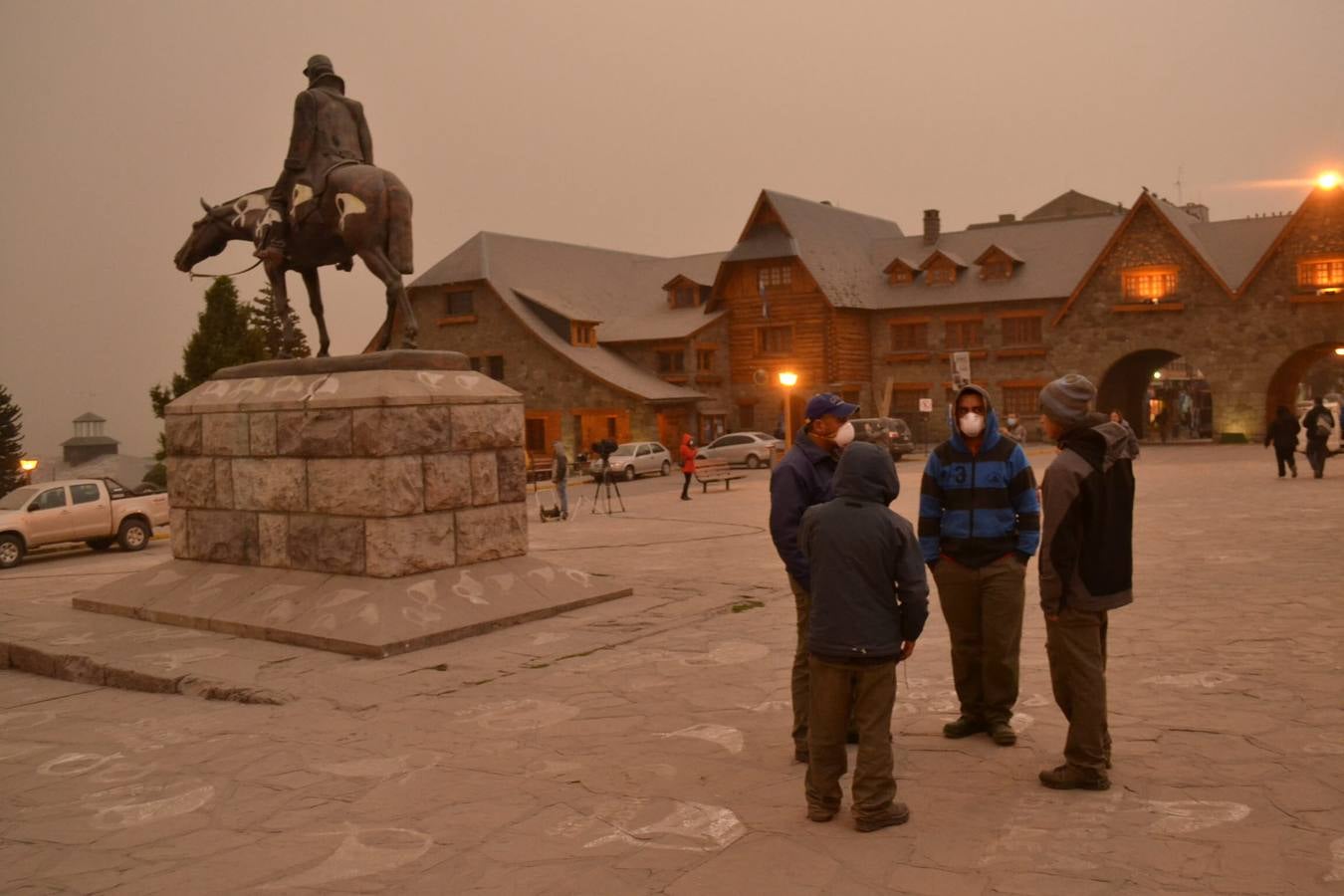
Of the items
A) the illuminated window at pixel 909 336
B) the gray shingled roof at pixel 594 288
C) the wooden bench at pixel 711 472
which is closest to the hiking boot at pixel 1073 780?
the wooden bench at pixel 711 472

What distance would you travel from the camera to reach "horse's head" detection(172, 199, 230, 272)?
39.4 feet

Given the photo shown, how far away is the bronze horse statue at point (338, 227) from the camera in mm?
10719

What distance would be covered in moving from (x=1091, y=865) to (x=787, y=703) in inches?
114

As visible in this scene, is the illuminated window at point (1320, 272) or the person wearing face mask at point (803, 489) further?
the illuminated window at point (1320, 272)

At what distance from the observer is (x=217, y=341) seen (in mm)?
52344

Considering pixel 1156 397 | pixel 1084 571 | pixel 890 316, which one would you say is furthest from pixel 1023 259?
pixel 1084 571

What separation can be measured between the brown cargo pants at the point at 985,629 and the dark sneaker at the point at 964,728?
3cm

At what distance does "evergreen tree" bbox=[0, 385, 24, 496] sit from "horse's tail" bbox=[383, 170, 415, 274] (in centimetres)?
3633

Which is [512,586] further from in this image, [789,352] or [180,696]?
[789,352]

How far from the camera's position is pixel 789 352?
156 ft

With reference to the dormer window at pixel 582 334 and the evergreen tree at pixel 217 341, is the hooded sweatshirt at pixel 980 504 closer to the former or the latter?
the dormer window at pixel 582 334

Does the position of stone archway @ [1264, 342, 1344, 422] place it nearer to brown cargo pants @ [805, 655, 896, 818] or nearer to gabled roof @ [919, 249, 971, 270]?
gabled roof @ [919, 249, 971, 270]

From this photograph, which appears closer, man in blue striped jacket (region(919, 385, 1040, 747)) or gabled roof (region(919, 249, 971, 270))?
man in blue striped jacket (region(919, 385, 1040, 747))

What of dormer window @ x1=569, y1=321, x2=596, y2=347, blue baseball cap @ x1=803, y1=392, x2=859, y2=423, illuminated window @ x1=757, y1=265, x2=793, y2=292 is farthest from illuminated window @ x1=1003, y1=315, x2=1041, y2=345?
blue baseball cap @ x1=803, y1=392, x2=859, y2=423
